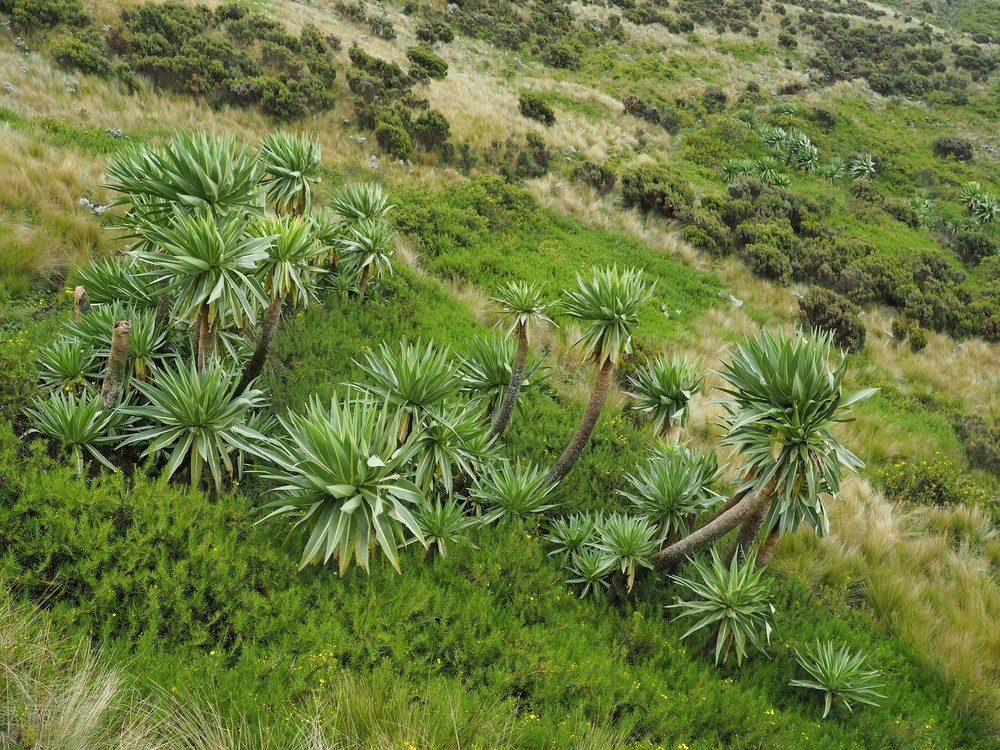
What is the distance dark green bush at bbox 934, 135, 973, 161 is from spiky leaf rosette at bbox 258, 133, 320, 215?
111ft

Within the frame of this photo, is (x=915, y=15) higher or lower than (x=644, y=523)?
higher

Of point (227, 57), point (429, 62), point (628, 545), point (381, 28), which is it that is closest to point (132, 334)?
point (628, 545)

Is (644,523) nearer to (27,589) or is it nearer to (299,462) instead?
(299,462)

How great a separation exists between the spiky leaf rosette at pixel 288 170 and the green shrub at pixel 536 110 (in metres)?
15.8

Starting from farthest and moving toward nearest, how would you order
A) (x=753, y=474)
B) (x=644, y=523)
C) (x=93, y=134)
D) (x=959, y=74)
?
1. (x=959, y=74)
2. (x=93, y=134)
3. (x=644, y=523)
4. (x=753, y=474)

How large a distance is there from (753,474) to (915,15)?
223 ft

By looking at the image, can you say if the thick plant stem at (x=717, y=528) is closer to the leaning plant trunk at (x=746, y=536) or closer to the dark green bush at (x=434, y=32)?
the leaning plant trunk at (x=746, y=536)

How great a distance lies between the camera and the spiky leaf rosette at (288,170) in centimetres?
772

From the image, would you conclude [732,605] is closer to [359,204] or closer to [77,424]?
[77,424]

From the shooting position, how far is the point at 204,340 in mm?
5402

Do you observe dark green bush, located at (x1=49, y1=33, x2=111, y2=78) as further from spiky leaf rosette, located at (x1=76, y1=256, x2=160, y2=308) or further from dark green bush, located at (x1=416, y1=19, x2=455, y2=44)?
dark green bush, located at (x1=416, y1=19, x2=455, y2=44)

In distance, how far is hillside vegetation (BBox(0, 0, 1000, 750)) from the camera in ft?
12.8

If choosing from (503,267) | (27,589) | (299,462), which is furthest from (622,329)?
(503,267)

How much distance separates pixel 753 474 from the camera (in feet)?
17.3
